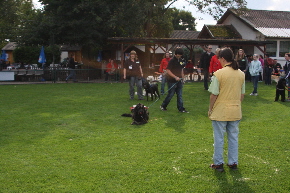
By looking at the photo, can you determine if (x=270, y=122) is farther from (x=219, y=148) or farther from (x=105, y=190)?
(x=105, y=190)

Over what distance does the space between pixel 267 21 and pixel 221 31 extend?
4198 mm

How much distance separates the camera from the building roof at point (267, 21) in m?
28.6

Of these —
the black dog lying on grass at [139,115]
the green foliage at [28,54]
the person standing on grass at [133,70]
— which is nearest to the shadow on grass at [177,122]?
the black dog lying on grass at [139,115]

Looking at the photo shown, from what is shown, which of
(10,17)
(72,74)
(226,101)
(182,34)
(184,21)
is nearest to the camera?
(226,101)

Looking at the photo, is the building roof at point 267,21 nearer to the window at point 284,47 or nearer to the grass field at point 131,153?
the window at point 284,47

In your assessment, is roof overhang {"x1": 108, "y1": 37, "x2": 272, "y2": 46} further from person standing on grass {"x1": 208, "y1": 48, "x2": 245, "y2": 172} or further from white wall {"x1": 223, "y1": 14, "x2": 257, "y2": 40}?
person standing on grass {"x1": 208, "y1": 48, "x2": 245, "y2": 172}

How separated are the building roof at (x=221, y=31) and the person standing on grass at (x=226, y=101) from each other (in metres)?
27.1

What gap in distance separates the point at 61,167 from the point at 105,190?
46.5 inches

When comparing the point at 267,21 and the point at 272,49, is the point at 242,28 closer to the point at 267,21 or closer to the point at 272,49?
the point at 267,21

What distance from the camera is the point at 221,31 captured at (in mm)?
Answer: 32906

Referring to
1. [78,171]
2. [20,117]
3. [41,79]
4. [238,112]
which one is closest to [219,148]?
[238,112]

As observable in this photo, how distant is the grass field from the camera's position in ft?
15.2

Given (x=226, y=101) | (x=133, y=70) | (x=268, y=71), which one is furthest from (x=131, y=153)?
(x=268, y=71)

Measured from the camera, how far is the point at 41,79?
22531 millimetres
